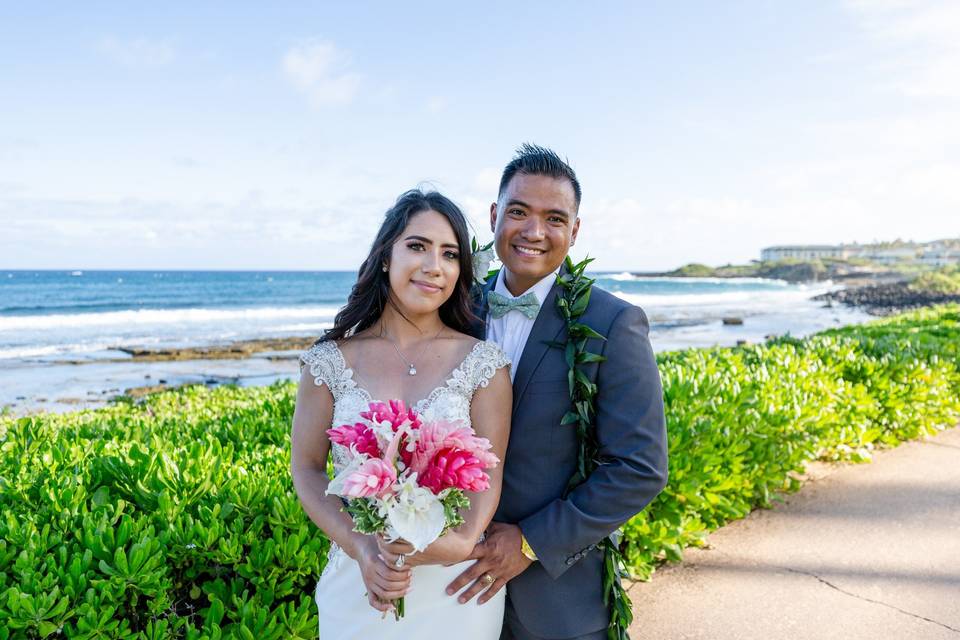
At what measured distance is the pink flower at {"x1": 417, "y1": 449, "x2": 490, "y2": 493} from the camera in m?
1.79

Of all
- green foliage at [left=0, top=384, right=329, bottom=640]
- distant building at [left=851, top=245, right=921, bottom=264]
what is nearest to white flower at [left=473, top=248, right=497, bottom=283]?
green foliage at [left=0, top=384, right=329, bottom=640]

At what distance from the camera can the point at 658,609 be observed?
4.13 meters

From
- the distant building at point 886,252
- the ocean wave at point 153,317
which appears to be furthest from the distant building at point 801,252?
the ocean wave at point 153,317

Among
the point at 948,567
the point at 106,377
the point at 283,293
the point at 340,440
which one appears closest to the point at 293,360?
the point at 106,377

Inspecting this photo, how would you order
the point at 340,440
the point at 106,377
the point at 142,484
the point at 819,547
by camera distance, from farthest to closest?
the point at 106,377, the point at 819,547, the point at 142,484, the point at 340,440

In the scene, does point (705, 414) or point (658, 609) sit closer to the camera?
point (658, 609)

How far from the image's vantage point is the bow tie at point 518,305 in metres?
2.58

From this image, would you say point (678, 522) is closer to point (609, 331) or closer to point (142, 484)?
Answer: point (609, 331)

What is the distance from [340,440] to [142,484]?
1621 millimetres

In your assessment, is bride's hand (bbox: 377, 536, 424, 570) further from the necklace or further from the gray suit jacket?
the necklace

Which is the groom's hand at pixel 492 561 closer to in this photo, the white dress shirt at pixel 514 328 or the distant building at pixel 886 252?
the white dress shirt at pixel 514 328

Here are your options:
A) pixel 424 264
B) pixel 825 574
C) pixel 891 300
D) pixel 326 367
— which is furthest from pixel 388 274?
pixel 891 300

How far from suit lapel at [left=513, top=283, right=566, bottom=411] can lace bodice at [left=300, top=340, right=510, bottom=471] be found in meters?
0.09

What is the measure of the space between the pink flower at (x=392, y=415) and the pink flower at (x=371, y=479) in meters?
0.11
